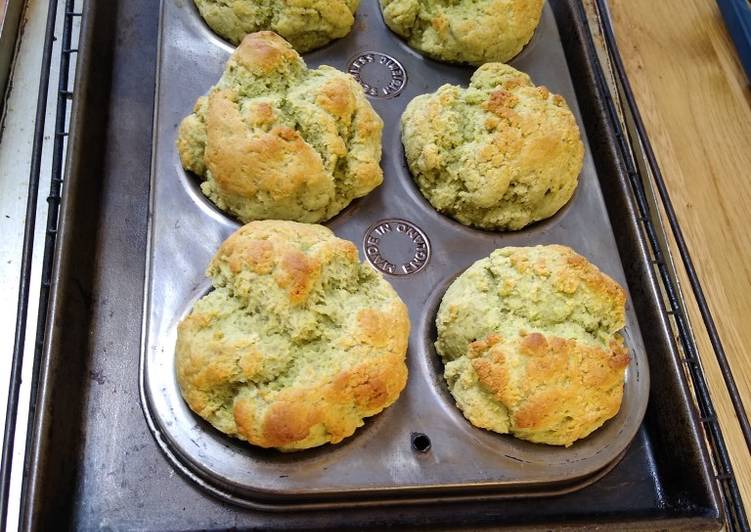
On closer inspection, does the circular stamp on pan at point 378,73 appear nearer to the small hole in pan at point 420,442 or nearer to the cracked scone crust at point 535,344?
the cracked scone crust at point 535,344

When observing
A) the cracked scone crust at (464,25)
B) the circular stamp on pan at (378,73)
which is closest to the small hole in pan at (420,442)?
the circular stamp on pan at (378,73)

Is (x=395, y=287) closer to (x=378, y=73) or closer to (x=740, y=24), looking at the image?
(x=378, y=73)

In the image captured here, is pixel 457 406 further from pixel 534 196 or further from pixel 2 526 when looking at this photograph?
pixel 2 526

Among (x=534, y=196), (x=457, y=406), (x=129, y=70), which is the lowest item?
(x=457, y=406)

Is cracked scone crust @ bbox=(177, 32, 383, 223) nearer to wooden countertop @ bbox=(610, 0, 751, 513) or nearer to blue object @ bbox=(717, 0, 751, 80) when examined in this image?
wooden countertop @ bbox=(610, 0, 751, 513)

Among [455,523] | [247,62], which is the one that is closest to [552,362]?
[455,523]

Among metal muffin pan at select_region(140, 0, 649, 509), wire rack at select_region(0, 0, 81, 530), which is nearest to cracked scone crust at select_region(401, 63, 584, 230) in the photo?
metal muffin pan at select_region(140, 0, 649, 509)
